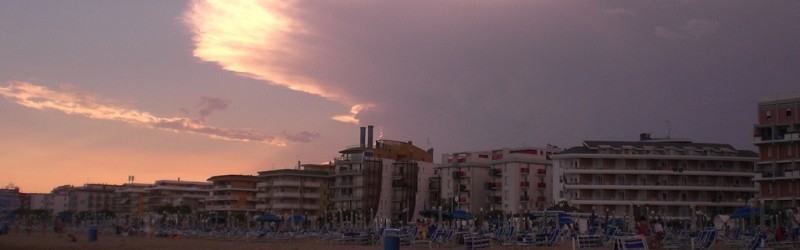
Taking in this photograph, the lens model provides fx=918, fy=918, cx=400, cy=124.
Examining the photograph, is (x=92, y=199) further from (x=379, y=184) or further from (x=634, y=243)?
(x=634, y=243)

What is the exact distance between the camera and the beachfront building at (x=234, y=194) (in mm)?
116500

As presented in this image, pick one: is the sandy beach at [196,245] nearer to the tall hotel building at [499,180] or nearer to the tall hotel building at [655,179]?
the tall hotel building at [655,179]

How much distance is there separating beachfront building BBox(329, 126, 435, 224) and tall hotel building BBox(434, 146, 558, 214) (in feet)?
12.4

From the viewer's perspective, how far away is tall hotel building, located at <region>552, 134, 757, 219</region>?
7919 centimetres

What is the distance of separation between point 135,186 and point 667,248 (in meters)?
155

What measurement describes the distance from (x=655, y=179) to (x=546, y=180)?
13003 mm

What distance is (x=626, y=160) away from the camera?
8025 cm

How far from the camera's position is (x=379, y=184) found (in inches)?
3848

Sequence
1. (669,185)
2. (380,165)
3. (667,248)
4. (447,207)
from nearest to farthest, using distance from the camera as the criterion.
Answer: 1. (667,248)
2. (669,185)
3. (447,207)
4. (380,165)

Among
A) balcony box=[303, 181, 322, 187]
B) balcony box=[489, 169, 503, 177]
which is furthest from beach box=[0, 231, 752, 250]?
balcony box=[303, 181, 322, 187]

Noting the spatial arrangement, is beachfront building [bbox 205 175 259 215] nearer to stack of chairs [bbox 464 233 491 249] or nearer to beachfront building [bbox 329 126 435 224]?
beachfront building [bbox 329 126 435 224]

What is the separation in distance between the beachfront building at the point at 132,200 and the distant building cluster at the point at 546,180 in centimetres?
4441

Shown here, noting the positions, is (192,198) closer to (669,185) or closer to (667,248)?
(669,185)

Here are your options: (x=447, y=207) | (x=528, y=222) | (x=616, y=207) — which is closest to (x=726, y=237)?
(x=528, y=222)
